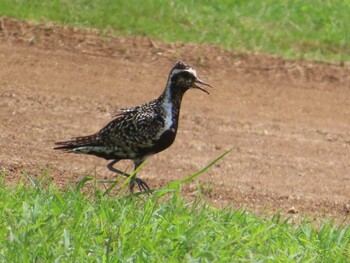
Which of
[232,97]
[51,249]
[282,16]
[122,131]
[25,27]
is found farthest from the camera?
[282,16]

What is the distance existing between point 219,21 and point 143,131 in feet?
16.7

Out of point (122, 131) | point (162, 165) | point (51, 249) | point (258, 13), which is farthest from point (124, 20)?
point (51, 249)

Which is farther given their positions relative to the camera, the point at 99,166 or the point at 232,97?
the point at 232,97

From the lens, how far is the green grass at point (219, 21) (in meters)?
13.1

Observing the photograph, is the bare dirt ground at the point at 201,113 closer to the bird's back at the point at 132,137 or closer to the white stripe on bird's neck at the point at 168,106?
the bird's back at the point at 132,137

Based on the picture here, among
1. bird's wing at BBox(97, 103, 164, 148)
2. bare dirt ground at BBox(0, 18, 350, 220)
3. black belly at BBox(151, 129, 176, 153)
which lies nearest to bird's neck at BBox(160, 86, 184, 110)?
bird's wing at BBox(97, 103, 164, 148)

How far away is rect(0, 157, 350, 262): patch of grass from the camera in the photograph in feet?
20.8

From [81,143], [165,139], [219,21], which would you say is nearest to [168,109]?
[165,139]

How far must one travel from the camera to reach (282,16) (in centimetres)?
1389

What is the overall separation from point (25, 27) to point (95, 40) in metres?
0.75

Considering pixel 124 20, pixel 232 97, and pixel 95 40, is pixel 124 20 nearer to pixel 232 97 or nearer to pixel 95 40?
pixel 95 40

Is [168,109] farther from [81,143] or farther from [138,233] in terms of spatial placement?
[138,233]

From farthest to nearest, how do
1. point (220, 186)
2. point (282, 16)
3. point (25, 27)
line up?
point (282, 16) → point (25, 27) → point (220, 186)

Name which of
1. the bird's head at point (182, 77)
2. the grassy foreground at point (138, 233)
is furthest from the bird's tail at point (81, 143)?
the grassy foreground at point (138, 233)
